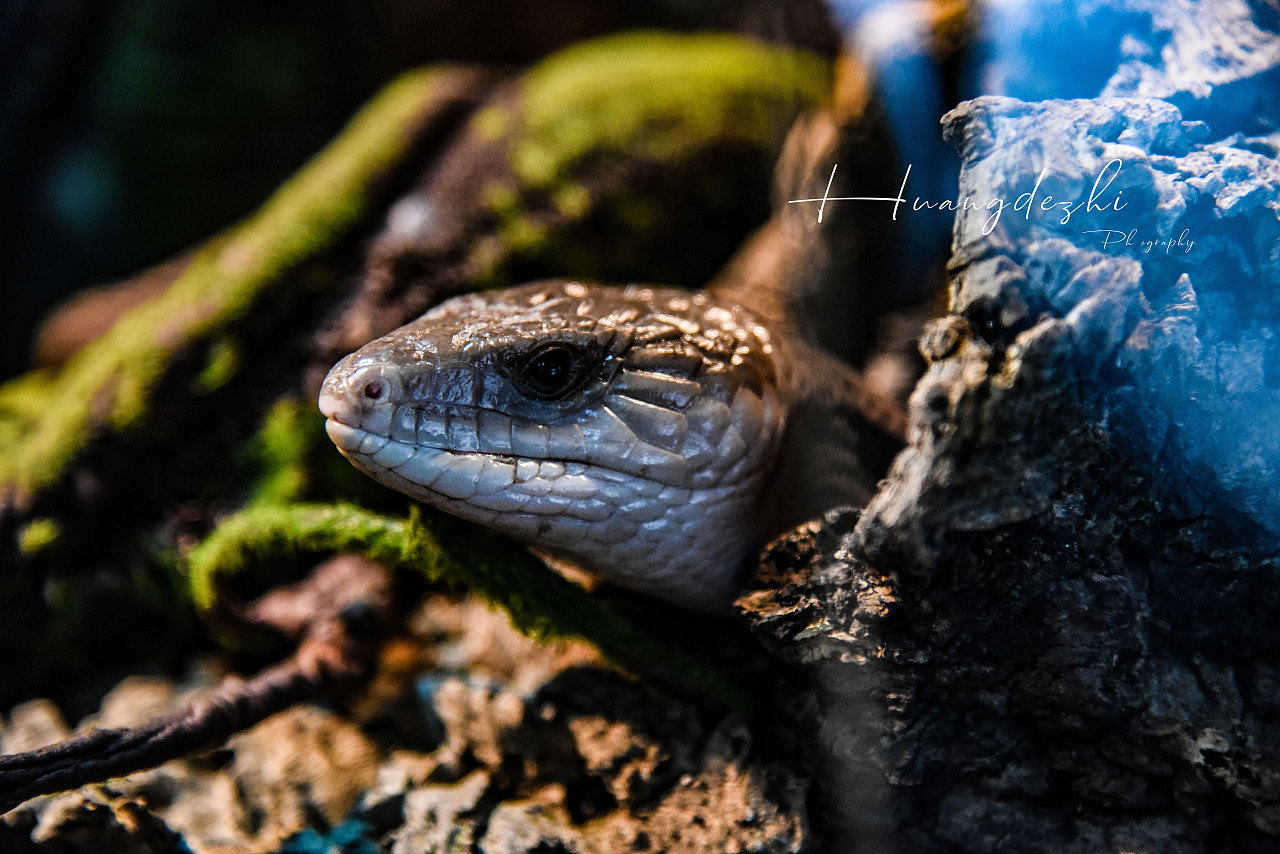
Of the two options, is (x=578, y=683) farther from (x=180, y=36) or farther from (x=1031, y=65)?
(x=180, y=36)

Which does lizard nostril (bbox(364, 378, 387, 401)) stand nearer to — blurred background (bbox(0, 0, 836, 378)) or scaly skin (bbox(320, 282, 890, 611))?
scaly skin (bbox(320, 282, 890, 611))

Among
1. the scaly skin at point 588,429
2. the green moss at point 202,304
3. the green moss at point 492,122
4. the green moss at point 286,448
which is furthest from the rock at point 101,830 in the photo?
the green moss at point 492,122

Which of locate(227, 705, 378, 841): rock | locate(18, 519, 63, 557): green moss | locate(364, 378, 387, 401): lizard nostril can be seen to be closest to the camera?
locate(364, 378, 387, 401): lizard nostril

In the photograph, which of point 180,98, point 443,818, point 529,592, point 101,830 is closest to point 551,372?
point 529,592

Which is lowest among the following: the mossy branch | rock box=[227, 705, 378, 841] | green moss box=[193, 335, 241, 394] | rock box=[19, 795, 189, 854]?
rock box=[227, 705, 378, 841]

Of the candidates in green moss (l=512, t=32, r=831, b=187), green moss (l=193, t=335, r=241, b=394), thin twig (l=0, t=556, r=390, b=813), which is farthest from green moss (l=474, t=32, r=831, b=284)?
thin twig (l=0, t=556, r=390, b=813)

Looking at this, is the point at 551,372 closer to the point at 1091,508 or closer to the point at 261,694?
the point at 1091,508

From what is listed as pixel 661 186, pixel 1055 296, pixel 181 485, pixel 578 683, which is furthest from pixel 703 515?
pixel 181 485
